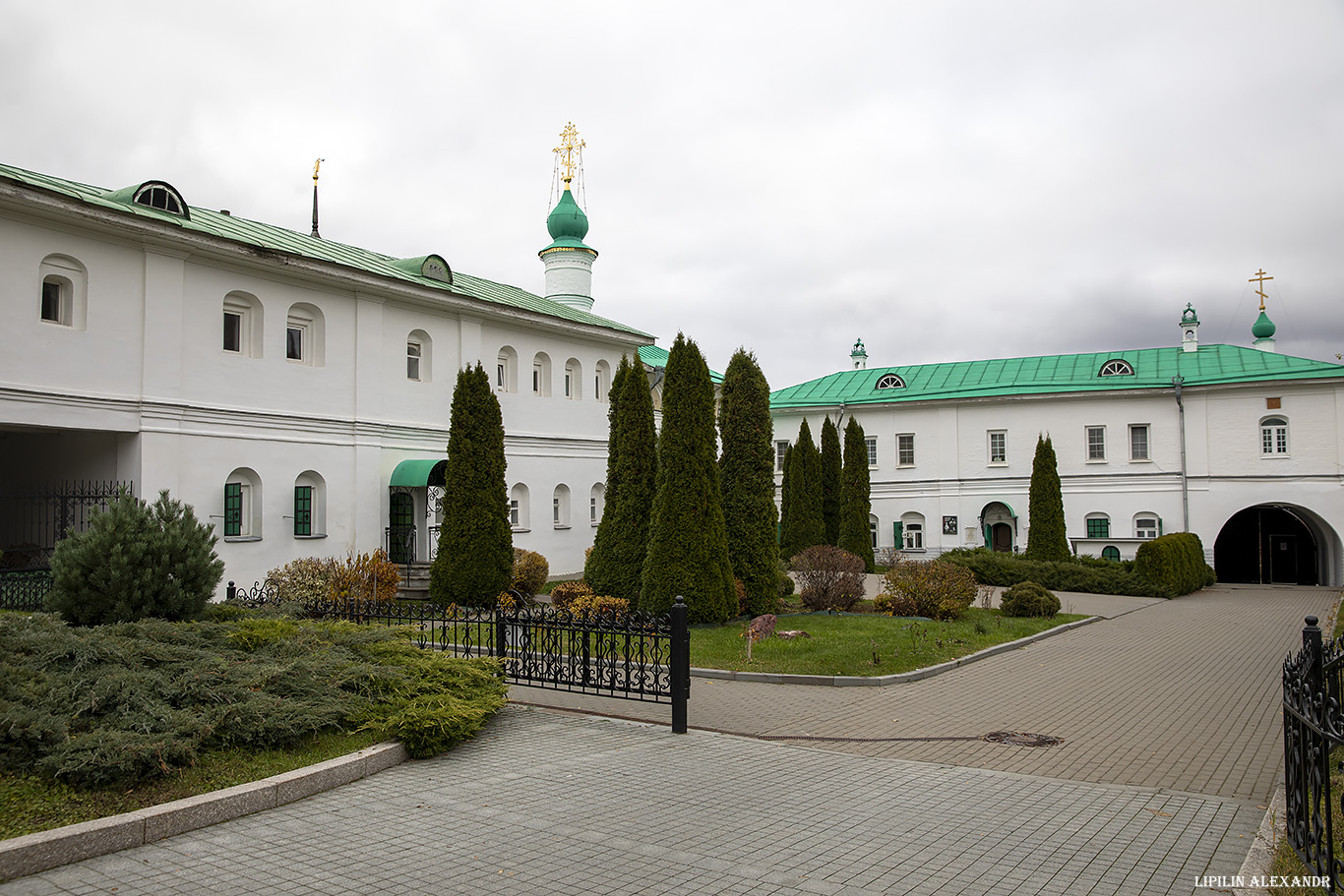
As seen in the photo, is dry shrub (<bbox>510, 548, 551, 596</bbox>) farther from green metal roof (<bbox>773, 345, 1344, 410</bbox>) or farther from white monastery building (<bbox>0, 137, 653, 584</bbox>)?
green metal roof (<bbox>773, 345, 1344, 410</bbox>)

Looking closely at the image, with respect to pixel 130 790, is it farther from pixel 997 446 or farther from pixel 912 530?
pixel 997 446

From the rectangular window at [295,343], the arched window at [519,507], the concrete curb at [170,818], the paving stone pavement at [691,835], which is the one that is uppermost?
the rectangular window at [295,343]

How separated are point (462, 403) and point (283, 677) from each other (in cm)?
1109

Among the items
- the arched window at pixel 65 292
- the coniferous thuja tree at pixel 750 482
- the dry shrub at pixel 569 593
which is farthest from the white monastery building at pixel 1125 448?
the arched window at pixel 65 292

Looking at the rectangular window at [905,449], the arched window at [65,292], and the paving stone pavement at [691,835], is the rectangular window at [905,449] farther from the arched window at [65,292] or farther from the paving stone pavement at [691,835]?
the paving stone pavement at [691,835]

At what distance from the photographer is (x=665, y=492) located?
629 inches

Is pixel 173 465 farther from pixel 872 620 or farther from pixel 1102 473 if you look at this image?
pixel 1102 473

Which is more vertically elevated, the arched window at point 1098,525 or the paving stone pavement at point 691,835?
the arched window at point 1098,525

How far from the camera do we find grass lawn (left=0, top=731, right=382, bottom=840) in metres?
5.45

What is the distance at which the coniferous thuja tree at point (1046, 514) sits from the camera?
3077 centimetres

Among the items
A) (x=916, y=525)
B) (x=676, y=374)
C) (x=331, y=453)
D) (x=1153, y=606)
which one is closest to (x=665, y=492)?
(x=676, y=374)

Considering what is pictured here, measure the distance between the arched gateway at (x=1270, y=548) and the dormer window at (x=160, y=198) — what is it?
114ft

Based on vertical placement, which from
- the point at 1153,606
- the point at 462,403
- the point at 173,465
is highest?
the point at 462,403

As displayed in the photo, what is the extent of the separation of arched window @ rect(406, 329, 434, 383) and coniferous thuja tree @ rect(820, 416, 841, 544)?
623 inches
